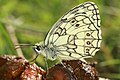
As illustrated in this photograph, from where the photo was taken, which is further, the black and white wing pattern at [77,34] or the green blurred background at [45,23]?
the green blurred background at [45,23]

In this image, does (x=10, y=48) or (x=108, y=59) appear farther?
(x=108, y=59)

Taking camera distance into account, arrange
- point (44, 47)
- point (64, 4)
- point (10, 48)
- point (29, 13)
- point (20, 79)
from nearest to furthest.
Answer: point (20, 79) → point (44, 47) → point (10, 48) → point (64, 4) → point (29, 13)

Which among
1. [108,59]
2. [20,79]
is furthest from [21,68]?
[108,59]

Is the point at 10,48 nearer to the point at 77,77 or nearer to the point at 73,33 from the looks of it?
the point at 73,33

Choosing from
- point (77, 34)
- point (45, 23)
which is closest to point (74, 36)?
point (77, 34)

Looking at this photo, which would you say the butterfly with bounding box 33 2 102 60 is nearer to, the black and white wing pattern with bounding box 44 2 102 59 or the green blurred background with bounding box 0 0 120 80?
the black and white wing pattern with bounding box 44 2 102 59

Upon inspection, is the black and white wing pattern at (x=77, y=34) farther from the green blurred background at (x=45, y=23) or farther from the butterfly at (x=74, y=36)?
the green blurred background at (x=45, y=23)

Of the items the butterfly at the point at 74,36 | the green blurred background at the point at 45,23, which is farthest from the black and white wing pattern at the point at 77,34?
the green blurred background at the point at 45,23
